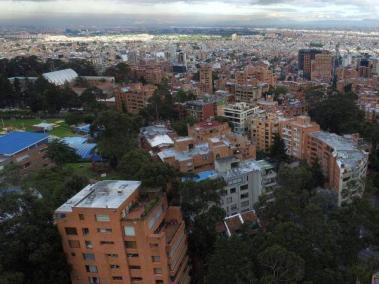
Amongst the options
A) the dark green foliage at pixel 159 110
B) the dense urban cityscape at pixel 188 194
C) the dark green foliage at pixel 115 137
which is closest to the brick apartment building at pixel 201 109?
the dense urban cityscape at pixel 188 194

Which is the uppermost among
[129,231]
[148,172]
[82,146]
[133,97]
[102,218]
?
[148,172]

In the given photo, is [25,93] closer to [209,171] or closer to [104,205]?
[209,171]

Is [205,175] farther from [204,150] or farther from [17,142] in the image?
[17,142]

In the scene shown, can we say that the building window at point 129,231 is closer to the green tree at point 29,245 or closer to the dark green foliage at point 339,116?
the green tree at point 29,245

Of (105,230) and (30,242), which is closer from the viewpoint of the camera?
(30,242)

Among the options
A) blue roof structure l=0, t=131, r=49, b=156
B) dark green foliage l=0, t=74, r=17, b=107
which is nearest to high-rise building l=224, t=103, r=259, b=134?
blue roof structure l=0, t=131, r=49, b=156

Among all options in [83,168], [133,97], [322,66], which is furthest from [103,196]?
[322,66]

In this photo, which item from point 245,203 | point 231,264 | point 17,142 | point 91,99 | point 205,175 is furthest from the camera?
point 91,99

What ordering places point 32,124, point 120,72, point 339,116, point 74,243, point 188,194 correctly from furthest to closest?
point 120,72
point 32,124
point 339,116
point 188,194
point 74,243
